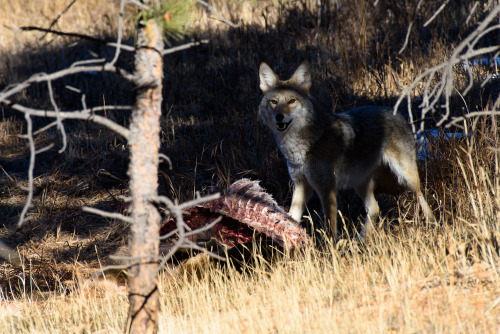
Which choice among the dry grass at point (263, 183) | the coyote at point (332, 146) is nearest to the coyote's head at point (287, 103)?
the coyote at point (332, 146)

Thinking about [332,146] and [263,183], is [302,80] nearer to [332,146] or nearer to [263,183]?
[332,146]

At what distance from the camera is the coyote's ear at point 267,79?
5727 mm

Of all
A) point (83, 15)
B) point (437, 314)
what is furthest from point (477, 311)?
point (83, 15)

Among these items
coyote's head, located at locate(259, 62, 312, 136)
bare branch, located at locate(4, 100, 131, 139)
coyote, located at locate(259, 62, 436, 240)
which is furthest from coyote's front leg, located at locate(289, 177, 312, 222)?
bare branch, located at locate(4, 100, 131, 139)

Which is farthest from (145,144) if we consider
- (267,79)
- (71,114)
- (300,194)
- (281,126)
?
(267,79)

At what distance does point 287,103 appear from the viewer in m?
5.36

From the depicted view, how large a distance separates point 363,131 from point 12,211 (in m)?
5.16

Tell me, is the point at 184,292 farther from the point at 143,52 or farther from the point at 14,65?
the point at 14,65

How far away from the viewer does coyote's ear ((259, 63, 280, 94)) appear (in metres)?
5.73

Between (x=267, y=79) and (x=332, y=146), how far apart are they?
1.07 meters

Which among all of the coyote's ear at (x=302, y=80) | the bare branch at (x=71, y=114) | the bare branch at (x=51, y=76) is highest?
the coyote's ear at (x=302, y=80)

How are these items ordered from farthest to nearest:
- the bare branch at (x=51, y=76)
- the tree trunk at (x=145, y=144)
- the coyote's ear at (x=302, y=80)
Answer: the coyote's ear at (x=302, y=80) → the tree trunk at (x=145, y=144) → the bare branch at (x=51, y=76)

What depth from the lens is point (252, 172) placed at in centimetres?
654

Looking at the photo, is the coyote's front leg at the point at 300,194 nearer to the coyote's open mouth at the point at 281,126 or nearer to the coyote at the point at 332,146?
the coyote at the point at 332,146
